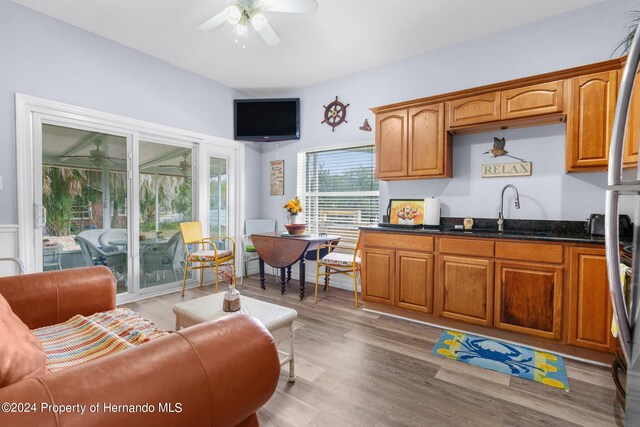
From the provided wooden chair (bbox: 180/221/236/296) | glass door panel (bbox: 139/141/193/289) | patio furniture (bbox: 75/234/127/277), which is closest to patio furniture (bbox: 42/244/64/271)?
patio furniture (bbox: 75/234/127/277)

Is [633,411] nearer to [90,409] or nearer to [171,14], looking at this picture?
[90,409]

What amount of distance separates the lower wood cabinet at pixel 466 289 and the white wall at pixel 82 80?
3.45m

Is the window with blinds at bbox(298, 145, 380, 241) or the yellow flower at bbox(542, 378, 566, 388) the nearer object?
the yellow flower at bbox(542, 378, 566, 388)

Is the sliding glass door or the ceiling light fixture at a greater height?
the ceiling light fixture

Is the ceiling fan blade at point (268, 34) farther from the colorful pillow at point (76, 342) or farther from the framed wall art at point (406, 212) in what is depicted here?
the colorful pillow at point (76, 342)

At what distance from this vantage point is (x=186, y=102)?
392 cm

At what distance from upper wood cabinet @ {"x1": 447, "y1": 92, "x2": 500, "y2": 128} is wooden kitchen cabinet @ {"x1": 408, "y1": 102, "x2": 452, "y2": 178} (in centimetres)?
11

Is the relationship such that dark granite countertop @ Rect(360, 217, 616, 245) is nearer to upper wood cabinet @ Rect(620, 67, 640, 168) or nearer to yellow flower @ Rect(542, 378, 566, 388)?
upper wood cabinet @ Rect(620, 67, 640, 168)

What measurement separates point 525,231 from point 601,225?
0.53 metres

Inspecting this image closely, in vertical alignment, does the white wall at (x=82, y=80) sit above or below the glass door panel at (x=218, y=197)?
above

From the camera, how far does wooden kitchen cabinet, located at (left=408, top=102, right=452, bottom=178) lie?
3031mm

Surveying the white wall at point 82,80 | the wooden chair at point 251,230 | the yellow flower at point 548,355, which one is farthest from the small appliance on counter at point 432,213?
the white wall at point 82,80

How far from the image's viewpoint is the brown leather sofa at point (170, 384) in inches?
26.1

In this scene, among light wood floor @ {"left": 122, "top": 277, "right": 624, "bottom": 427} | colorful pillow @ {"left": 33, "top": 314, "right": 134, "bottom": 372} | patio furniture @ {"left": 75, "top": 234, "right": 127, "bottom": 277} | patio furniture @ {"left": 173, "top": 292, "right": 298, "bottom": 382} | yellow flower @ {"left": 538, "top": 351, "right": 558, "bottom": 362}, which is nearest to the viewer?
colorful pillow @ {"left": 33, "top": 314, "right": 134, "bottom": 372}
